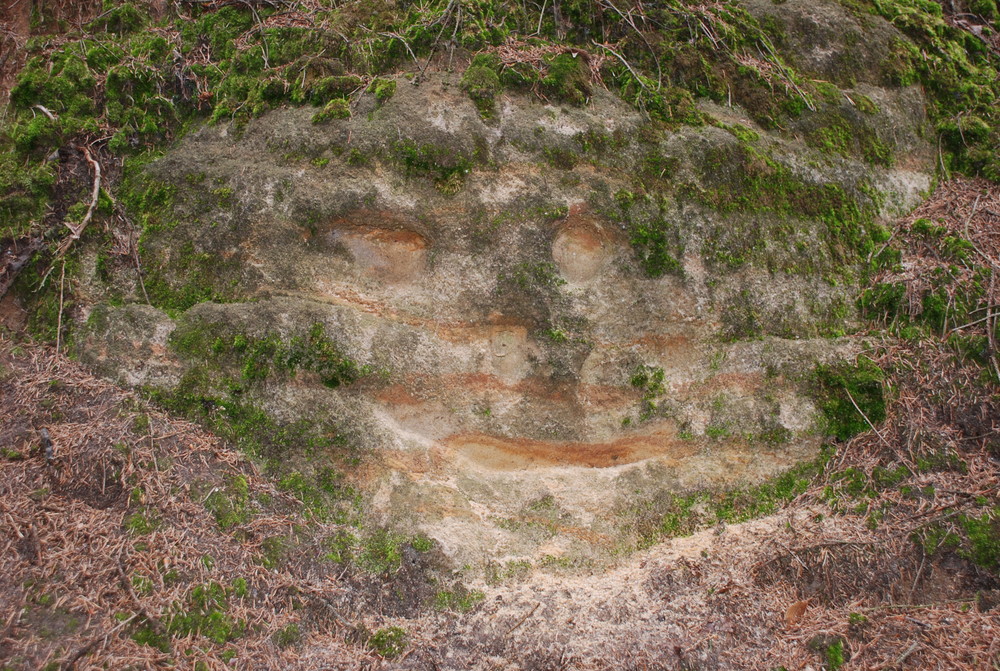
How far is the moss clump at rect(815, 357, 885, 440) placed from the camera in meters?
5.26

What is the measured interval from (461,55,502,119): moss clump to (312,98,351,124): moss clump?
104 cm

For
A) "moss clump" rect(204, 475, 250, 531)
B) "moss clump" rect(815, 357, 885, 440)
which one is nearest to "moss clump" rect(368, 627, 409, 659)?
"moss clump" rect(204, 475, 250, 531)

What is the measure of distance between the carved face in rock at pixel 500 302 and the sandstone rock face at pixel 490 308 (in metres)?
0.02

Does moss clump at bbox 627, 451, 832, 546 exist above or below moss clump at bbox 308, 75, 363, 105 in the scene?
below

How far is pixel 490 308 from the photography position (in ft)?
17.3

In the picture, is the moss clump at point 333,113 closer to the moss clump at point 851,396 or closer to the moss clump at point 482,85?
the moss clump at point 482,85

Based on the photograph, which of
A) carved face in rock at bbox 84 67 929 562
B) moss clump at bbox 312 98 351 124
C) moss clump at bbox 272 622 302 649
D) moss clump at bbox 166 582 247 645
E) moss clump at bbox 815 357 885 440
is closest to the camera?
moss clump at bbox 166 582 247 645

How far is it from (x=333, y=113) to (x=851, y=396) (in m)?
5.04

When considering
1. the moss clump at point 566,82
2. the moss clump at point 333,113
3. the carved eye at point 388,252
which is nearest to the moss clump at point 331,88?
the moss clump at point 333,113

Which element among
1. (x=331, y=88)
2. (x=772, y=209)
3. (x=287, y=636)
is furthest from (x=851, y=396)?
(x=331, y=88)

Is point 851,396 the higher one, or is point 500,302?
point 500,302

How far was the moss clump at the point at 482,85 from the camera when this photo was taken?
5.41 metres

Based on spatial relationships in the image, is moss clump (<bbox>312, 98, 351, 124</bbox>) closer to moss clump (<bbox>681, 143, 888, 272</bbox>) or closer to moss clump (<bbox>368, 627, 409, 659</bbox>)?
moss clump (<bbox>681, 143, 888, 272</bbox>)

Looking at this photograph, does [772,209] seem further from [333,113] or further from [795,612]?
[333,113]
